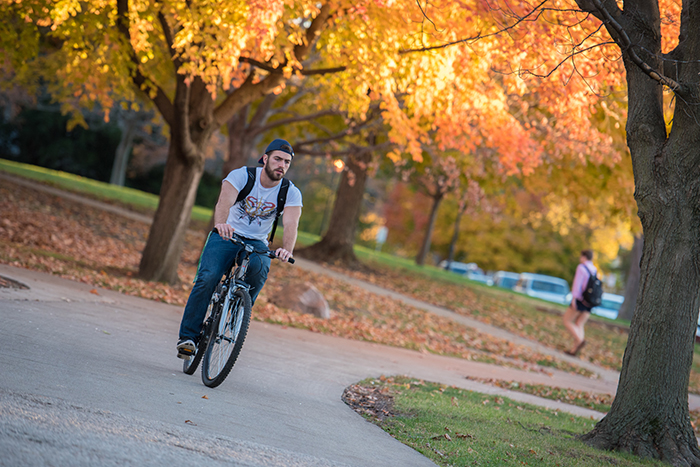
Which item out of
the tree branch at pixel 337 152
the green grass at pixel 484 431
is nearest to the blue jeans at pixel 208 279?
the green grass at pixel 484 431

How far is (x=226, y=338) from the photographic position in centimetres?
540

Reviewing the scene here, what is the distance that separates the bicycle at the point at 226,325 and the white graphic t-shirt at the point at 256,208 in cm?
14

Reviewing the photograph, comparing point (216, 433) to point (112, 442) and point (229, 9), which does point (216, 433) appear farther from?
point (229, 9)

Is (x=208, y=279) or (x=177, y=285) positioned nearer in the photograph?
(x=208, y=279)

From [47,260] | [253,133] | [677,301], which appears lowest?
[47,260]

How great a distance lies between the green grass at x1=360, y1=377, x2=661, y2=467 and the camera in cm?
493

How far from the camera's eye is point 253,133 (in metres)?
15.7

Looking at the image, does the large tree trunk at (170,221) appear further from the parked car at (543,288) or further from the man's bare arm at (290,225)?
the parked car at (543,288)

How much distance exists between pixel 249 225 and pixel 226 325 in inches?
34.2

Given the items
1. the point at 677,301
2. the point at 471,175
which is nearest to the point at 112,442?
the point at 677,301

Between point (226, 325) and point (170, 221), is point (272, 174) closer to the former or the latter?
point (226, 325)

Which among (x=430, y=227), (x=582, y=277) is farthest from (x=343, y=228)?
(x=430, y=227)

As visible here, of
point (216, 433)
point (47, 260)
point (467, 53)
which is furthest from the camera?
point (47, 260)

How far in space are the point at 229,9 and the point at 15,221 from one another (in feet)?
27.5
